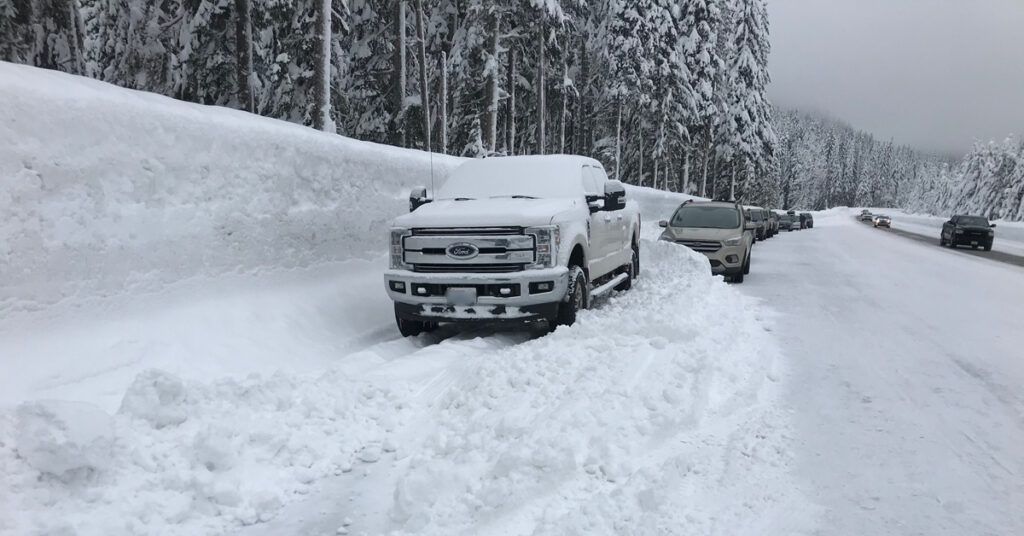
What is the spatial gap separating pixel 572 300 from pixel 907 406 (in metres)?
3.38

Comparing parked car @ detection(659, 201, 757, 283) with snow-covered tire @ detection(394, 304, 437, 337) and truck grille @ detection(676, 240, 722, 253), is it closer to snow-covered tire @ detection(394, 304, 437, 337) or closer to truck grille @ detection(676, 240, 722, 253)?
truck grille @ detection(676, 240, 722, 253)

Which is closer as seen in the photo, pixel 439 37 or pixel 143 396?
pixel 143 396

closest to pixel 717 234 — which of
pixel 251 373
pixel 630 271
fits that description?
pixel 630 271

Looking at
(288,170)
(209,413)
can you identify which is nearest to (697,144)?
(288,170)

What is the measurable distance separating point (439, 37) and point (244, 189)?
2474 centimetres

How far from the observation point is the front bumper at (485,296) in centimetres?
668

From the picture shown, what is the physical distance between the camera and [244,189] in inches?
281

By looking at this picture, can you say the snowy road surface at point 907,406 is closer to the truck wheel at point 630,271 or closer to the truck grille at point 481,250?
the truck wheel at point 630,271

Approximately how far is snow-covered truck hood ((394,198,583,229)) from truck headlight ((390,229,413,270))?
8cm

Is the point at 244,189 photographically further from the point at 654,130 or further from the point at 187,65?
the point at 654,130

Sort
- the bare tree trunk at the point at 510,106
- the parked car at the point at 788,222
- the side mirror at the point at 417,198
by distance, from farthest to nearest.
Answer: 1. the parked car at the point at 788,222
2. the bare tree trunk at the point at 510,106
3. the side mirror at the point at 417,198

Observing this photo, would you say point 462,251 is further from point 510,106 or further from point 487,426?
point 510,106

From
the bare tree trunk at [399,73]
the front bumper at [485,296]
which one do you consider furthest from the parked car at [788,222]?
the front bumper at [485,296]

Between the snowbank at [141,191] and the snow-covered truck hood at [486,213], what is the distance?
1.71 meters
